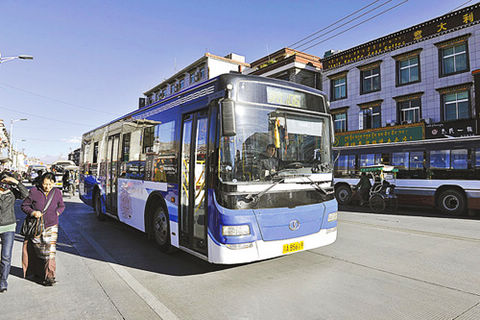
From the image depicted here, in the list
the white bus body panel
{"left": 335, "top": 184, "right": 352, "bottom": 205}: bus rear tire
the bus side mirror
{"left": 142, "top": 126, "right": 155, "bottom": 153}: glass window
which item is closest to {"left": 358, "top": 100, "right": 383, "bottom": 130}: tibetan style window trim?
{"left": 335, "top": 184, "right": 352, "bottom": 205}: bus rear tire

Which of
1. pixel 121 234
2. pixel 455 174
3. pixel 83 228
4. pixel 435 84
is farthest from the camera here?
pixel 435 84

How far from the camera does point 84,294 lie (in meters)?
4.15

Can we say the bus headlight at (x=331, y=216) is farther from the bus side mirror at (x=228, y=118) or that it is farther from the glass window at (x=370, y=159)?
the glass window at (x=370, y=159)

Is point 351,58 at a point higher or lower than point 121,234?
higher

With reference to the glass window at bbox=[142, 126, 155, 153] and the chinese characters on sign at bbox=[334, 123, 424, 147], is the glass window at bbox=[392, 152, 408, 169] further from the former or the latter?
the glass window at bbox=[142, 126, 155, 153]

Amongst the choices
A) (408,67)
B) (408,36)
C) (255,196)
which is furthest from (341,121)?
(255,196)

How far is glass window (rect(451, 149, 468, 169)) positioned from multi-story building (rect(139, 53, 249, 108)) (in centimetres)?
2452

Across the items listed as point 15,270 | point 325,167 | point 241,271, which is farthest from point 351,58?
point 15,270

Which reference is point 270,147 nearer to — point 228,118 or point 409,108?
point 228,118

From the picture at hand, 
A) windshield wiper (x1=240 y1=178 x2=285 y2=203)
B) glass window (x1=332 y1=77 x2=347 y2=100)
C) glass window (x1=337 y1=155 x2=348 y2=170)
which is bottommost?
windshield wiper (x1=240 y1=178 x2=285 y2=203)

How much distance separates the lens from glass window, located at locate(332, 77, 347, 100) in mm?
24781

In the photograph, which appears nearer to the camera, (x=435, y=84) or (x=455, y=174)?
(x=455, y=174)

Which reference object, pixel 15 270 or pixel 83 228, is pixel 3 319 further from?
pixel 83 228

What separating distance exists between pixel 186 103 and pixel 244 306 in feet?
11.8
